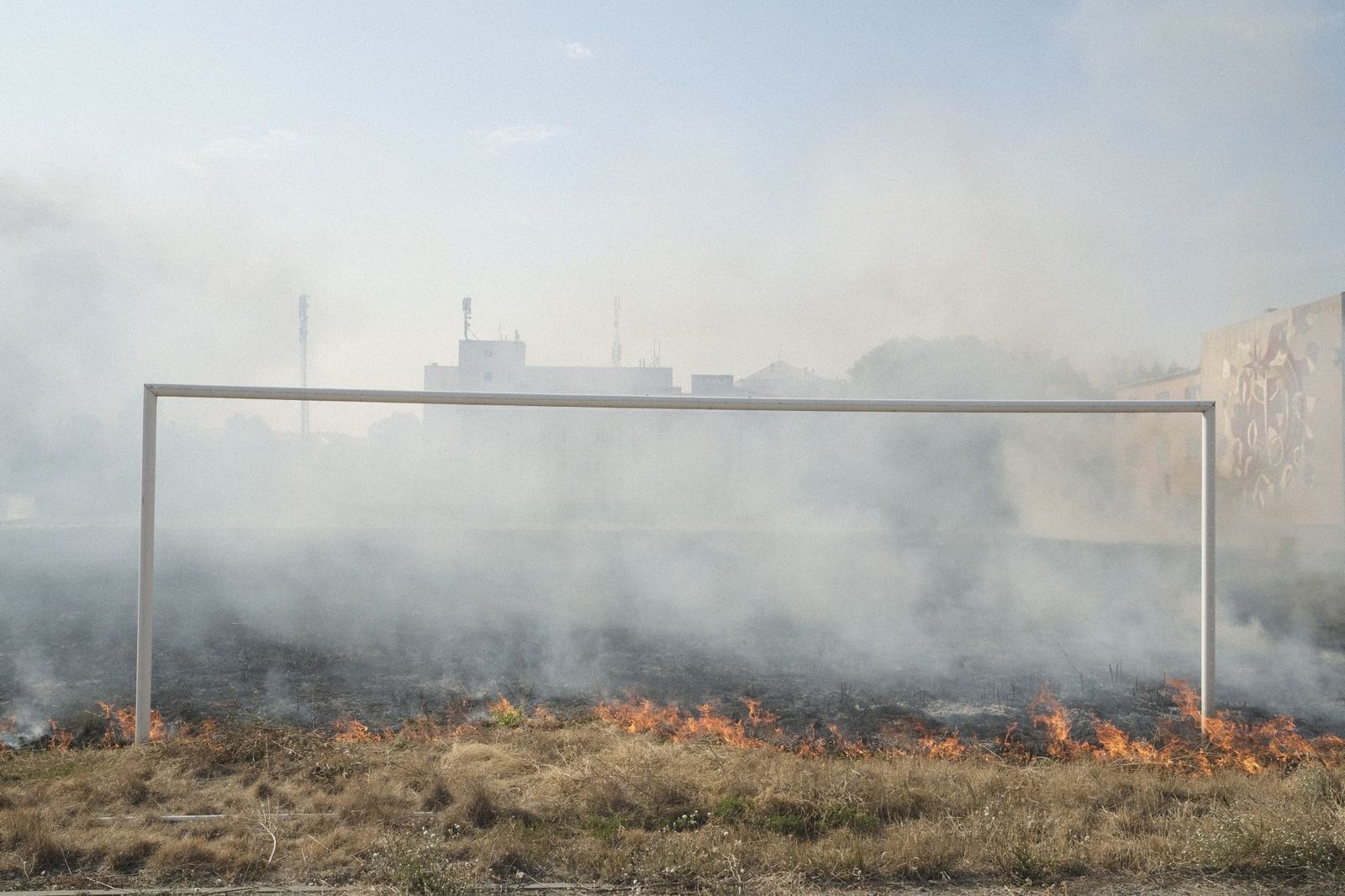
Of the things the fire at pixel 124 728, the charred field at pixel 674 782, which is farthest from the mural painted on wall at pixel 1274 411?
the fire at pixel 124 728

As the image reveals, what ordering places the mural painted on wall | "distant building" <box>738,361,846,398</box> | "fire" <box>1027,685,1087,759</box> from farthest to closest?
"distant building" <box>738,361,846,398</box> → the mural painted on wall → "fire" <box>1027,685,1087,759</box>

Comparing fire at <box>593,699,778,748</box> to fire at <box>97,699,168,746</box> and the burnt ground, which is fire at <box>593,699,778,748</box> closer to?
the burnt ground

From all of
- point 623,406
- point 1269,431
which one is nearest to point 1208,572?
point 623,406

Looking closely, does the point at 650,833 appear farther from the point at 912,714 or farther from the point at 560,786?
the point at 912,714

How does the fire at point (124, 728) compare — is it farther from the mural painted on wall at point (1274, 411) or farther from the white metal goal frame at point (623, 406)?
the mural painted on wall at point (1274, 411)

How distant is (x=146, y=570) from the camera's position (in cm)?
479

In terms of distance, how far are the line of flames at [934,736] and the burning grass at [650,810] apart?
0.04 metres

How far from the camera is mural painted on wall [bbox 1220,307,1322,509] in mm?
16625

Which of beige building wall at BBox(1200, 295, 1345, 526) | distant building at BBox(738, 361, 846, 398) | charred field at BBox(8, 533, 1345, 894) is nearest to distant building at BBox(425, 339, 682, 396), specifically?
distant building at BBox(738, 361, 846, 398)

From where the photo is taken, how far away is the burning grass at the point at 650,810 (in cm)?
324

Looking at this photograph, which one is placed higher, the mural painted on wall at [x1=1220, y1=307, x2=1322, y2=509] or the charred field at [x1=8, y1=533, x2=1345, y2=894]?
the mural painted on wall at [x1=1220, y1=307, x2=1322, y2=509]

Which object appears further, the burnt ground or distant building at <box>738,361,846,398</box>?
distant building at <box>738,361,846,398</box>

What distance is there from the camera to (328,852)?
10.9ft

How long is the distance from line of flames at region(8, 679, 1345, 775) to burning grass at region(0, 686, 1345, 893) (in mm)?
39
